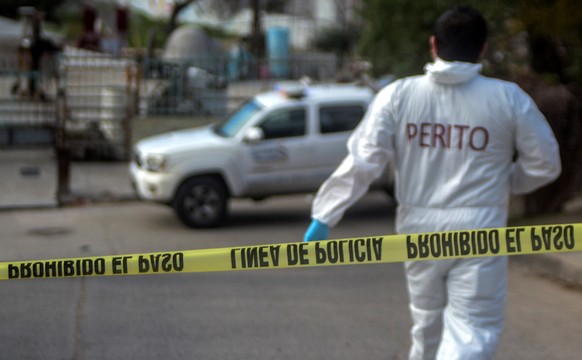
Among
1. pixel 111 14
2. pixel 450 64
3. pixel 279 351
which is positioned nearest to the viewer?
pixel 450 64

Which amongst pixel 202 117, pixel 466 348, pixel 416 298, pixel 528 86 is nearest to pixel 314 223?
pixel 416 298

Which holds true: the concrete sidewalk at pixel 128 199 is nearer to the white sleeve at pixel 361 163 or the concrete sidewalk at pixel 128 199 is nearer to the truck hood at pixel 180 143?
the truck hood at pixel 180 143

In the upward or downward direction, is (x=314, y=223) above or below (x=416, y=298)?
above

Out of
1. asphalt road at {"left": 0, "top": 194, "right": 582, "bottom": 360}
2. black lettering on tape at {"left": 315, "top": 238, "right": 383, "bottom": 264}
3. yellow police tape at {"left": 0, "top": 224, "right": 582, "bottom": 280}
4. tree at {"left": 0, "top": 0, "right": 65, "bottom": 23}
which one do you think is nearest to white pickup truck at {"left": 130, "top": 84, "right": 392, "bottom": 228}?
asphalt road at {"left": 0, "top": 194, "right": 582, "bottom": 360}

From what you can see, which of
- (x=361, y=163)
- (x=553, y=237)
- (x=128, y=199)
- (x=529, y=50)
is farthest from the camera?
(x=128, y=199)

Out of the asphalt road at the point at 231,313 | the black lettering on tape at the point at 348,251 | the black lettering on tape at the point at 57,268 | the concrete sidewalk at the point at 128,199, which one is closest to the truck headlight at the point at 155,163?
the asphalt road at the point at 231,313

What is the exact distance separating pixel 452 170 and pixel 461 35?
607 millimetres

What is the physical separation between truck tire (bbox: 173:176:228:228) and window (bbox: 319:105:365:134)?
1.49 meters

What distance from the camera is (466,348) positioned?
3922mm

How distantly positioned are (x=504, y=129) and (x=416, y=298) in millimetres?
862

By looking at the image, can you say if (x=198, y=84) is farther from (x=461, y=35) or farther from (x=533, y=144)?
Answer: (x=533, y=144)

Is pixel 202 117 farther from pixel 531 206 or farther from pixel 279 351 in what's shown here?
pixel 279 351

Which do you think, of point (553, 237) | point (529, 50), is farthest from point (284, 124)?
point (553, 237)

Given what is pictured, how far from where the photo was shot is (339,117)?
11.3 meters
